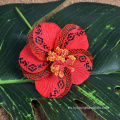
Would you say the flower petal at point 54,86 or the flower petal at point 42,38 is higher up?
the flower petal at point 42,38

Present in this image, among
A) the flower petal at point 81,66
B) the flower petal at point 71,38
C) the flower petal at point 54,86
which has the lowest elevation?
the flower petal at point 54,86

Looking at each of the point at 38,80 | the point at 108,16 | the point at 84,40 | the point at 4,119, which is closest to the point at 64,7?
the point at 108,16

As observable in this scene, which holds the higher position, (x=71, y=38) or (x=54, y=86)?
(x=71, y=38)

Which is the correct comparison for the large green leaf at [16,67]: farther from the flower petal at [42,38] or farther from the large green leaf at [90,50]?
the flower petal at [42,38]

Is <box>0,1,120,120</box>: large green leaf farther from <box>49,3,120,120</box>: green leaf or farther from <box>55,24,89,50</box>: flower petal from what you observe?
<box>55,24,89,50</box>: flower petal

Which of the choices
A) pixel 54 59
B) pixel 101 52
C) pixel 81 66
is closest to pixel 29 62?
pixel 54 59

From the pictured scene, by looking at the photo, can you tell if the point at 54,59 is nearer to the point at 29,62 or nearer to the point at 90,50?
the point at 29,62

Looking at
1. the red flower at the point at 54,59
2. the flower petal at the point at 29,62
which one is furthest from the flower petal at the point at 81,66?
the flower petal at the point at 29,62

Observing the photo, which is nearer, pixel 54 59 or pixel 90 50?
pixel 54 59
